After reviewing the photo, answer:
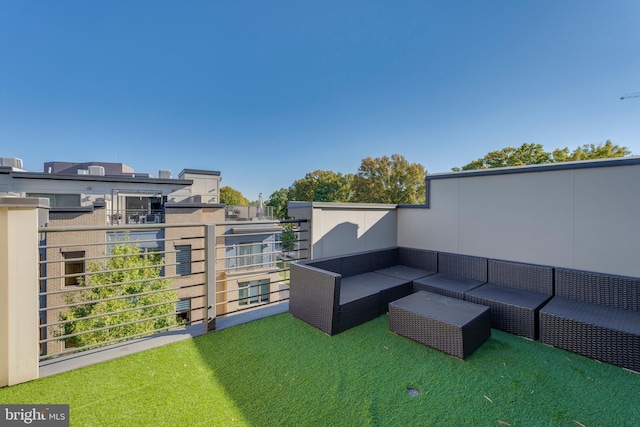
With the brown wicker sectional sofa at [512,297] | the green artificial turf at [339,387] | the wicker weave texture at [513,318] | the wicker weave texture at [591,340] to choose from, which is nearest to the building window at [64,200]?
the green artificial turf at [339,387]

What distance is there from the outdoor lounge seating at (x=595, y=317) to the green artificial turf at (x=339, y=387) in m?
0.12

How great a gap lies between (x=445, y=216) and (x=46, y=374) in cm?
496

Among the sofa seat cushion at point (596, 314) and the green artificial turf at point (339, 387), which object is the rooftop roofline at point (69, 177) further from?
the sofa seat cushion at point (596, 314)

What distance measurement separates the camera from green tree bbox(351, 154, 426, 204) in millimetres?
26016

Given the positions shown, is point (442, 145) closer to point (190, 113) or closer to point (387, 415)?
point (190, 113)

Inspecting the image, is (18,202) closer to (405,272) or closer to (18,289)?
(18,289)

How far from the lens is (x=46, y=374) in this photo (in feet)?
6.58

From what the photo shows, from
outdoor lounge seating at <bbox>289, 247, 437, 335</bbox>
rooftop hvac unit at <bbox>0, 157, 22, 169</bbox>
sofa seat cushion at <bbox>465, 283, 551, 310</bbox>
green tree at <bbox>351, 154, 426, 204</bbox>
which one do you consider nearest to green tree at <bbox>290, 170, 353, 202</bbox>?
green tree at <bbox>351, 154, 426, 204</bbox>

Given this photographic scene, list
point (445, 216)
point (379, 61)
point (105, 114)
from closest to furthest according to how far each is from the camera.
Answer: point (445, 216), point (379, 61), point (105, 114)

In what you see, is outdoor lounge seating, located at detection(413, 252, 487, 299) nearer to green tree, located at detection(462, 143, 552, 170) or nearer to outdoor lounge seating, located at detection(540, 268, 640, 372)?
outdoor lounge seating, located at detection(540, 268, 640, 372)

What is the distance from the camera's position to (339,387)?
75.9 inches

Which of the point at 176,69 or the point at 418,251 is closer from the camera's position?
the point at 418,251

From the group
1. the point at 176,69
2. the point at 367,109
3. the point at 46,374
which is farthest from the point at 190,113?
the point at 46,374

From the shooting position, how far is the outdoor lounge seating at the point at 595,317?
2215 mm
